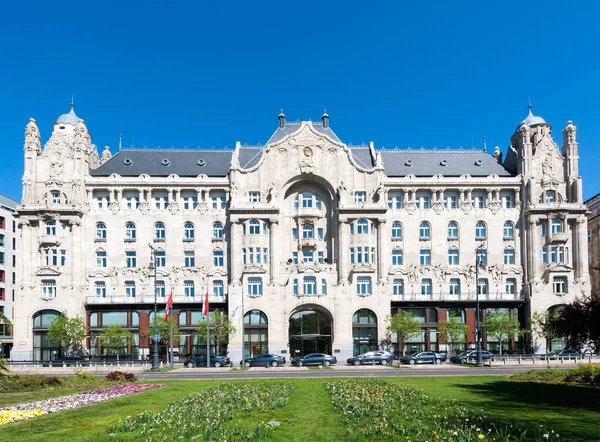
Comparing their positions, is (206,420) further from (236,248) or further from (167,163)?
(167,163)

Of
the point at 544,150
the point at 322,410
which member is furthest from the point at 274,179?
the point at 322,410

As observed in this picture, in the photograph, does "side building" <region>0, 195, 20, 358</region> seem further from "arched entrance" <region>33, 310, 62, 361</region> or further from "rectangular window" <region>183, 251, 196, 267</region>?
"rectangular window" <region>183, 251, 196, 267</region>

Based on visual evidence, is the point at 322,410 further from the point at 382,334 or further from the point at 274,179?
the point at 274,179

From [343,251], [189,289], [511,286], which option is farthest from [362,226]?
[189,289]

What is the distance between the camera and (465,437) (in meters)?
15.3

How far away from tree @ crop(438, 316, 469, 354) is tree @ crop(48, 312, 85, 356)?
45352 mm

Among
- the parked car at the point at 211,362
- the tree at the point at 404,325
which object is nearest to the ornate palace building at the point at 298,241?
the tree at the point at 404,325

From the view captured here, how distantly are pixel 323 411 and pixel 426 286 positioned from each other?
6276 cm

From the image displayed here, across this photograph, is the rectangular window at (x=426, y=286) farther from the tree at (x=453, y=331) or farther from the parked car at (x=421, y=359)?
the parked car at (x=421, y=359)

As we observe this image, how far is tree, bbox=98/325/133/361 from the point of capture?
74.6 metres

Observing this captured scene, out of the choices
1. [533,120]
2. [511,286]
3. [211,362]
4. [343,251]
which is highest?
[533,120]

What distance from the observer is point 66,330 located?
74.2m

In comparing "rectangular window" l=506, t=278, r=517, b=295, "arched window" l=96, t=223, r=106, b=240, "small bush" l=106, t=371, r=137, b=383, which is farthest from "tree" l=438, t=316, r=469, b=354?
"arched window" l=96, t=223, r=106, b=240

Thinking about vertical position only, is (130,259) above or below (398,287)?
above
